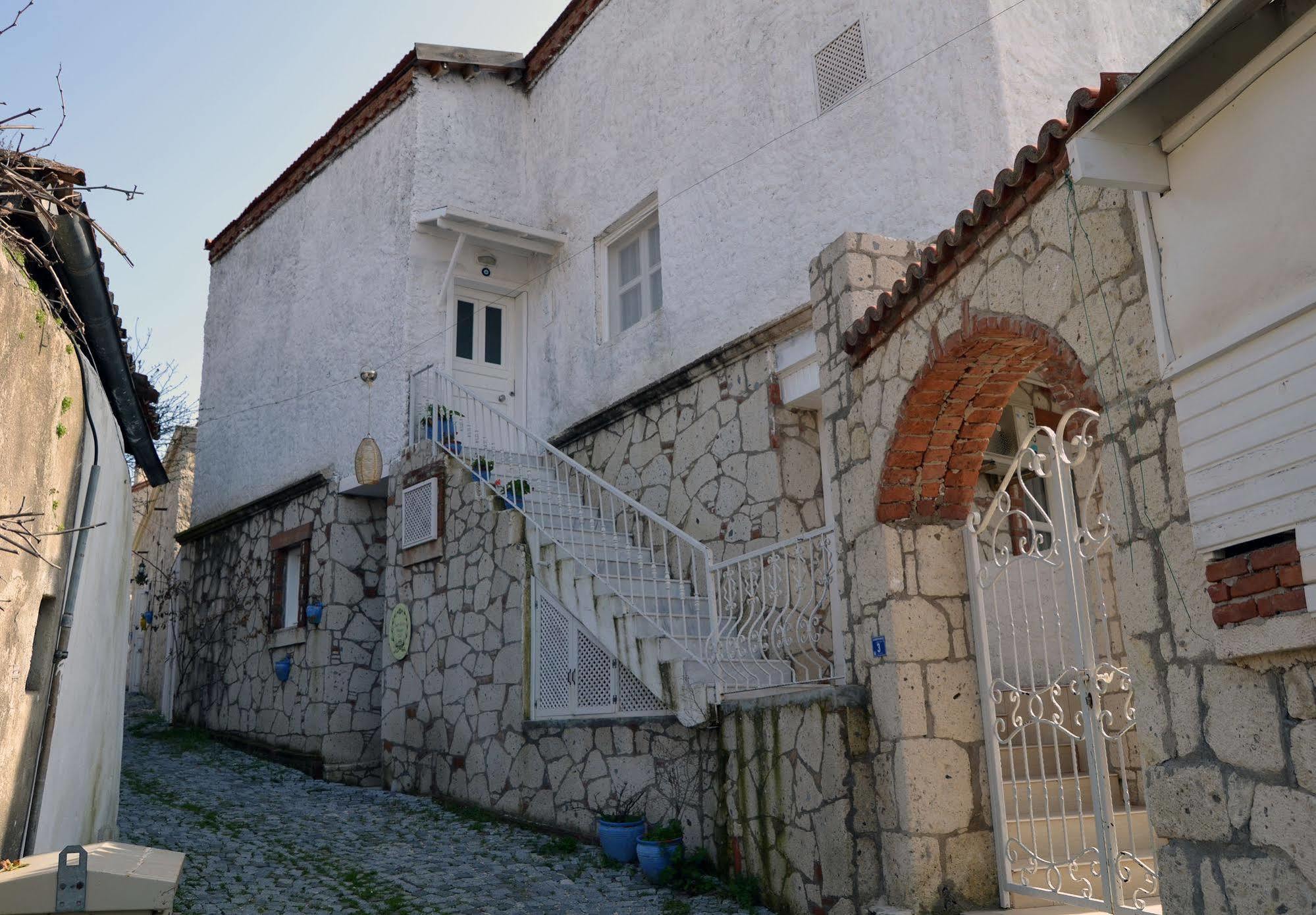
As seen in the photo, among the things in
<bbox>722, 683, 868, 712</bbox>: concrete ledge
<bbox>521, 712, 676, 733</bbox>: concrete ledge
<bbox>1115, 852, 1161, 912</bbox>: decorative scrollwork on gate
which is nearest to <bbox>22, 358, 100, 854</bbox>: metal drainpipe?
<bbox>521, 712, 676, 733</bbox>: concrete ledge

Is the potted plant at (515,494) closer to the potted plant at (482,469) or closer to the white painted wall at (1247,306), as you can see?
the potted plant at (482,469)

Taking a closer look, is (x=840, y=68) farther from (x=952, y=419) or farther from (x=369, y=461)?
→ (x=369, y=461)

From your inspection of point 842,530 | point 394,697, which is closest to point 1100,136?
point 842,530

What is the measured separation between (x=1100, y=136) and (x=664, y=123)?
7411 millimetres

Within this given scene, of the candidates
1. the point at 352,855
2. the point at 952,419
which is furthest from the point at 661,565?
the point at 952,419

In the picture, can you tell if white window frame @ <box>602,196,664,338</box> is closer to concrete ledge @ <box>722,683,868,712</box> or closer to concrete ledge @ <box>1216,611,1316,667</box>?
concrete ledge @ <box>722,683,868,712</box>

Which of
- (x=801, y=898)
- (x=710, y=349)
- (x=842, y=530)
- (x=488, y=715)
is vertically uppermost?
(x=710, y=349)

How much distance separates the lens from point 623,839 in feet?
23.0

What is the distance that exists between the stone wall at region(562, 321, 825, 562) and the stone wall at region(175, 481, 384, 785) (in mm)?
→ 3424

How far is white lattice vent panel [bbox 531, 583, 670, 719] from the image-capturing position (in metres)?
7.82

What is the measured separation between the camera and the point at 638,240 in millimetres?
11117

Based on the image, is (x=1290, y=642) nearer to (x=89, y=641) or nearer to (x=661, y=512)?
(x=89, y=641)

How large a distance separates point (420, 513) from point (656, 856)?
17.3ft

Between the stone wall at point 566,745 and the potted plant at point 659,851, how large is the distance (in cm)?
13
